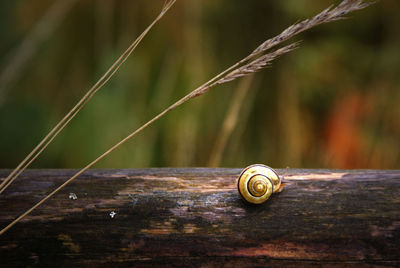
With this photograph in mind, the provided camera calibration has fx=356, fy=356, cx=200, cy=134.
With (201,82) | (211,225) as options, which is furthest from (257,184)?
(201,82)

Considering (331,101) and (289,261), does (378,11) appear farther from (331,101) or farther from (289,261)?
(289,261)

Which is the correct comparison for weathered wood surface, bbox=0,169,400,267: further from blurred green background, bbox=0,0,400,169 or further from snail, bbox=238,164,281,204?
blurred green background, bbox=0,0,400,169

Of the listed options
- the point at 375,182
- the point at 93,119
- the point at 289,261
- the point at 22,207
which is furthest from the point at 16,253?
the point at 93,119

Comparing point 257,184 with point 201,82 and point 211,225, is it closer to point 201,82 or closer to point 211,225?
point 211,225

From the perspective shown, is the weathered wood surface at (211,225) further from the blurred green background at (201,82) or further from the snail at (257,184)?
the blurred green background at (201,82)

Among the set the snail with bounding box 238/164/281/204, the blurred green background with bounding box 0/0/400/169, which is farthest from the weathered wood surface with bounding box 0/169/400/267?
the blurred green background with bounding box 0/0/400/169

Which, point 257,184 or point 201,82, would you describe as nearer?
point 257,184

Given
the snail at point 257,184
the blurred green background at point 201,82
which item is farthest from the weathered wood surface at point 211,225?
the blurred green background at point 201,82
